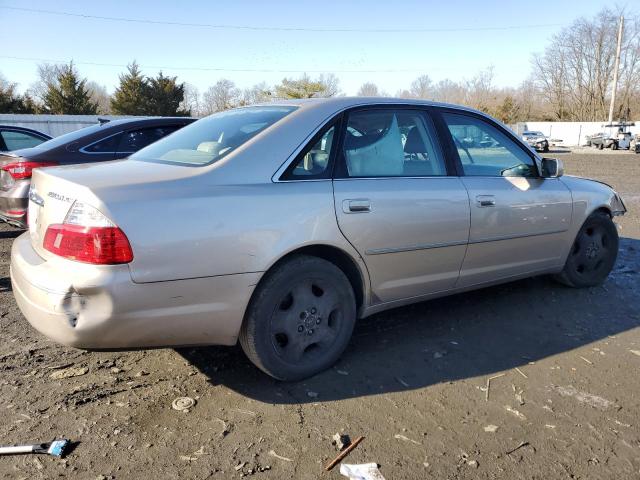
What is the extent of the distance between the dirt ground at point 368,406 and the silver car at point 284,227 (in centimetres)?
35

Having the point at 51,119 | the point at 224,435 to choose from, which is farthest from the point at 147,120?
the point at 51,119

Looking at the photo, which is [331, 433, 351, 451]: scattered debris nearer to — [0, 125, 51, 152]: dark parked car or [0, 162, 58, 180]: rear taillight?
[0, 162, 58, 180]: rear taillight

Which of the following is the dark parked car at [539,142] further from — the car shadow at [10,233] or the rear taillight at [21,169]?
the rear taillight at [21,169]

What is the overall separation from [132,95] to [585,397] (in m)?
42.8

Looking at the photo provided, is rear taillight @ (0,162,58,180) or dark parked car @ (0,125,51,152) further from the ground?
dark parked car @ (0,125,51,152)

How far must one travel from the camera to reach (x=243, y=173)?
2740 mm

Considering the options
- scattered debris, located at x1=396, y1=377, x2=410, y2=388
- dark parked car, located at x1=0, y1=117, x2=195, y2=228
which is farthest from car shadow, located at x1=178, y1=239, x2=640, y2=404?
dark parked car, located at x1=0, y1=117, x2=195, y2=228

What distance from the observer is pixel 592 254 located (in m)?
4.78

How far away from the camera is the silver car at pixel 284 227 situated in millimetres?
A: 2414

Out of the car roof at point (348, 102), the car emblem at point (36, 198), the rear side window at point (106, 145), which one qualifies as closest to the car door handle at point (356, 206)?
the car roof at point (348, 102)

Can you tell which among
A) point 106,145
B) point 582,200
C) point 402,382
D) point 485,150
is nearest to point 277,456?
point 402,382

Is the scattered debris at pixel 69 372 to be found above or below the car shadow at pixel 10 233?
below

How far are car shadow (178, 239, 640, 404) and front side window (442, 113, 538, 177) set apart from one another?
1155 mm

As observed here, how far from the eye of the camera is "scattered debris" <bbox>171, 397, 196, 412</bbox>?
2756 millimetres
